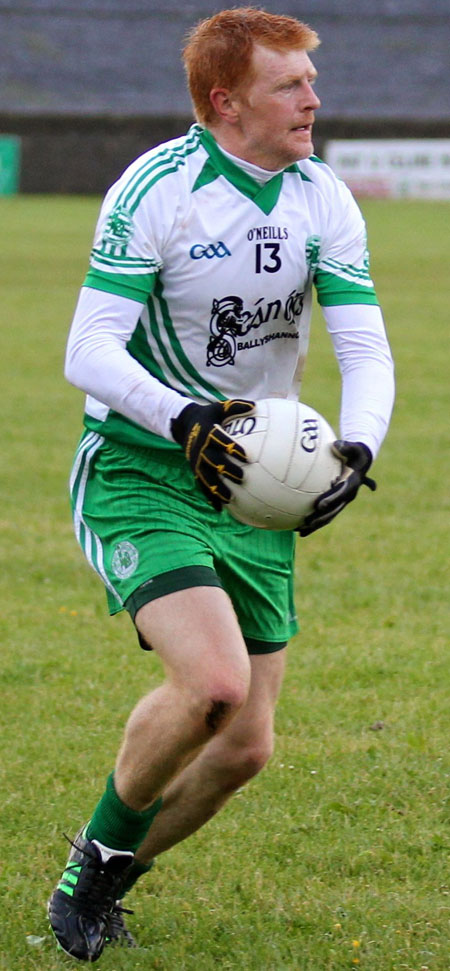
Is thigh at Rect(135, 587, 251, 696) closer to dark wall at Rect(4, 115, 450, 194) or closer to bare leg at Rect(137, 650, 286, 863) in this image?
bare leg at Rect(137, 650, 286, 863)

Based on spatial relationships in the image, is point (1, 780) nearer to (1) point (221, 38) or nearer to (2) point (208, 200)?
(2) point (208, 200)

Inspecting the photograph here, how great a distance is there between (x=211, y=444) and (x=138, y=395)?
9.9 inches

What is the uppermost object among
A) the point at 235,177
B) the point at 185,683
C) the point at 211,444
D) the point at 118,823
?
the point at 235,177

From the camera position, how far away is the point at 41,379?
46.7 feet

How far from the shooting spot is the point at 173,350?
13.1ft

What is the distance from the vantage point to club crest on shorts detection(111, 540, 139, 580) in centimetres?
377

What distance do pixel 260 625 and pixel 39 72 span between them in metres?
56.9

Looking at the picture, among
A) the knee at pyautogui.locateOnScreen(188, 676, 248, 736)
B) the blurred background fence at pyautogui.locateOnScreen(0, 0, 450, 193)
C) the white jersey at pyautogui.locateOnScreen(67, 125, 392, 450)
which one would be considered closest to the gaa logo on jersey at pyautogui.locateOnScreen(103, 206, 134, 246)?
the white jersey at pyautogui.locateOnScreen(67, 125, 392, 450)

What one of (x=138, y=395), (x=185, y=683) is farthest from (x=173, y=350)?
(x=185, y=683)

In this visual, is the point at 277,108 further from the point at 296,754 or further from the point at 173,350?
the point at 296,754

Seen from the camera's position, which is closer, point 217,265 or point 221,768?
point 217,265

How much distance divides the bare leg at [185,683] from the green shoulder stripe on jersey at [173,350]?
2.11 feet

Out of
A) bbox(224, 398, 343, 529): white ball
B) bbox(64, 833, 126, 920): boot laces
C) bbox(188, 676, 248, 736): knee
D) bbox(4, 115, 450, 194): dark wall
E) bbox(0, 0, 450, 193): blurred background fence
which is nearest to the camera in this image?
bbox(188, 676, 248, 736): knee

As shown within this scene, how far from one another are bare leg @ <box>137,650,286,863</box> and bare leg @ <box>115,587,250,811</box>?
297 millimetres
